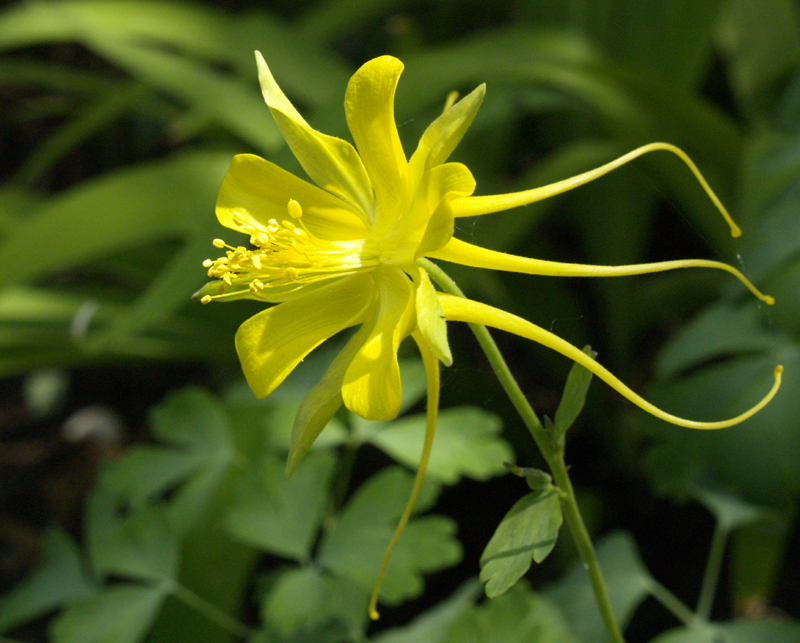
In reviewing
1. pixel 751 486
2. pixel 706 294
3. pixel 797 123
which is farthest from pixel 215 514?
pixel 797 123

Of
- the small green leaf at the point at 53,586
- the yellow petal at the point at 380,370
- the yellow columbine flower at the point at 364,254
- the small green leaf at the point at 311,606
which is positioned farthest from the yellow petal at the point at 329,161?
the small green leaf at the point at 53,586

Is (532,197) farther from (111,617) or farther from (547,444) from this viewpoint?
(111,617)

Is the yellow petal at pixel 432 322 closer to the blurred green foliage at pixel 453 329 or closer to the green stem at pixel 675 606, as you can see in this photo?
the blurred green foliage at pixel 453 329

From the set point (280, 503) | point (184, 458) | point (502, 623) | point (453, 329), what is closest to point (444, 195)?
point (502, 623)

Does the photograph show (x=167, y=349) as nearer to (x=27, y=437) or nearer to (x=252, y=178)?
(x=27, y=437)

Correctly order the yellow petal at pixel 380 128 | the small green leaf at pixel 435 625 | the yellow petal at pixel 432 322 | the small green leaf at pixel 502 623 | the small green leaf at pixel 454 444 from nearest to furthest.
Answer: the yellow petal at pixel 432 322 < the yellow petal at pixel 380 128 < the small green leaf at pixel 502 623 < the small green leaf at pixel 454 444 < the small green leaf at pixel 435 625

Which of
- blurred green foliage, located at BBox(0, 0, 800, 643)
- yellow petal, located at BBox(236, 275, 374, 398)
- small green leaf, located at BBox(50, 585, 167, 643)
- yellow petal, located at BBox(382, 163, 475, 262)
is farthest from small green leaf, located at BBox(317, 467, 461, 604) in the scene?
yellow petal, located at BBox(382, 163, 475, 262)
